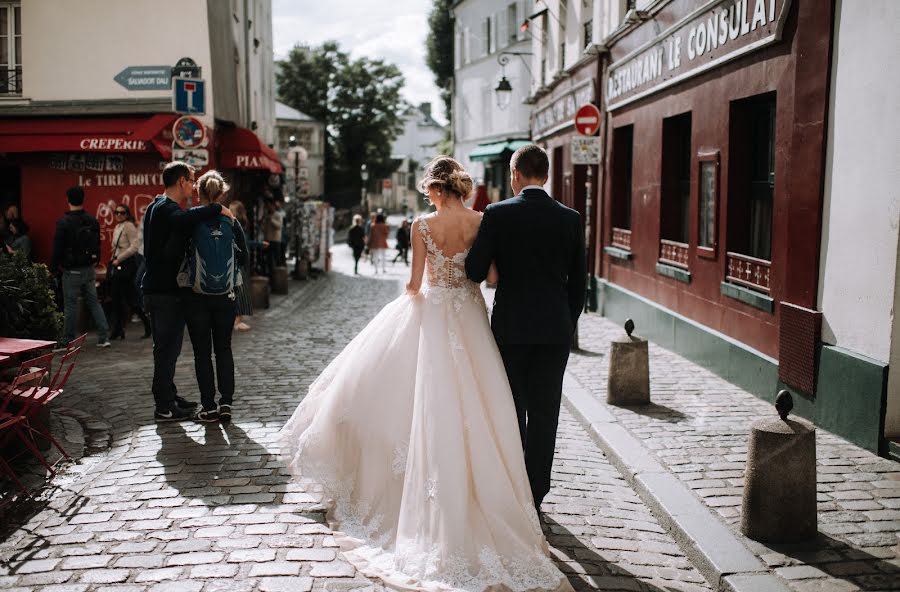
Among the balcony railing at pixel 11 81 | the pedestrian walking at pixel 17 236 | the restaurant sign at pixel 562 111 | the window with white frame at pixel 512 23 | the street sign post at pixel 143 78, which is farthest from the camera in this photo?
the window with white frame at pixel 512 23

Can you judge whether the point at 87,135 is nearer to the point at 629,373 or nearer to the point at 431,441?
the point at 629,373

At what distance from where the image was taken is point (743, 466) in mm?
6223

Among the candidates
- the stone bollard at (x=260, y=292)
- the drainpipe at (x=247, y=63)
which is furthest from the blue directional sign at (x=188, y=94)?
the drainpipe at (x=247, y=63)

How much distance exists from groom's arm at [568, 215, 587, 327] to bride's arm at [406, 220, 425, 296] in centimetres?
83

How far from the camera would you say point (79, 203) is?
10789mm

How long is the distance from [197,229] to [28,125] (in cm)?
1100

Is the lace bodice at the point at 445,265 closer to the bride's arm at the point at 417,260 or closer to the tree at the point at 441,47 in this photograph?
the bride's arm at the point at 417,260

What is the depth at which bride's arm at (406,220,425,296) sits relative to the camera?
16.5ft

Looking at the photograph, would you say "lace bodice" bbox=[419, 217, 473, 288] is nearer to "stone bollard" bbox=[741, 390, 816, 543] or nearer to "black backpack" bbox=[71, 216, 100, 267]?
"stone bollard" bbox=[741, 390, 816, 543]

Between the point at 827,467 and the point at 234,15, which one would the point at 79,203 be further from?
the point at 234,15

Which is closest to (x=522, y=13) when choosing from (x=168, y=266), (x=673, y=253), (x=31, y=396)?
(x=673, y=253)

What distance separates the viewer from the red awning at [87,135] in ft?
51.0

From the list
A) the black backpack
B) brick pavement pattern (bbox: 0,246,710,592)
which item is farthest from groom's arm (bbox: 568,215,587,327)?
the black backpack

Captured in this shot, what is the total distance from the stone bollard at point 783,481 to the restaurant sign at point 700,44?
4.88 meters
